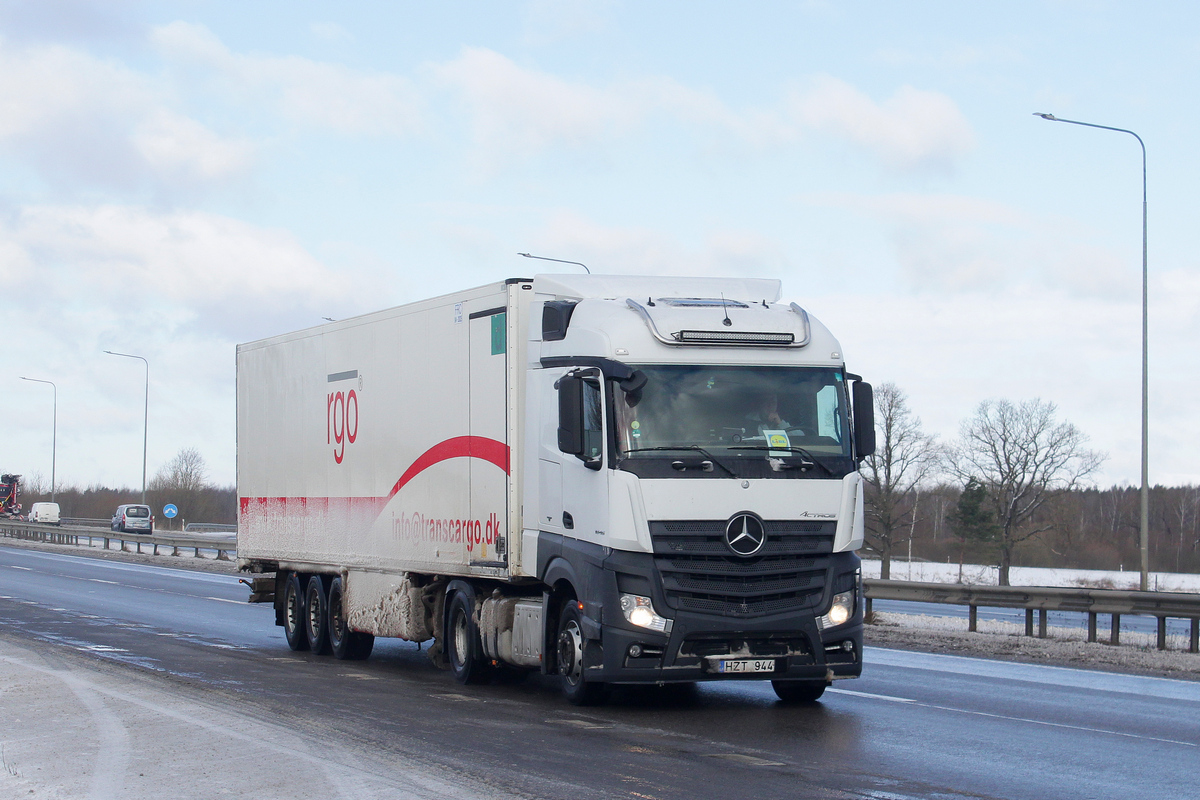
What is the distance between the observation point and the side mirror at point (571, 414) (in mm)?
10953

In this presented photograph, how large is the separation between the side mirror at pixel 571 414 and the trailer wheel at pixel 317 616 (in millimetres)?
6901

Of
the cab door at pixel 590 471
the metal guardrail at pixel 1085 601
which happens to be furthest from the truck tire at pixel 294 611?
the metal guardrail at pixel 1085 601

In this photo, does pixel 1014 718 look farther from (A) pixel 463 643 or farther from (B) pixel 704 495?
(A) pixel 463 643

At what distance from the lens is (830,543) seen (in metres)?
11.0

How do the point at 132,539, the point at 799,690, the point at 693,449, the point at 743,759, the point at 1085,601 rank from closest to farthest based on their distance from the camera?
the point at 743,759
the point at 693,449
the point at 799,690
the point at 1085,601
the point at 132,539

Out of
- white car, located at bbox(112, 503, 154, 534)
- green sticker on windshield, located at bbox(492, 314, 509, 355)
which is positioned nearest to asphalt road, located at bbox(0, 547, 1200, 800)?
green sticker on windshield, located at bbox(492, 314, 509, 355)

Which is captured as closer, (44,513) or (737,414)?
(737,414)

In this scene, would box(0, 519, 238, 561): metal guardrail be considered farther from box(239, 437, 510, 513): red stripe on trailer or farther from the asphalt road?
the asphalt road

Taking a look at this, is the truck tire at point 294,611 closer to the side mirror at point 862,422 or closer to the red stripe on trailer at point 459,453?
the red stripe on trailer at point 459,453

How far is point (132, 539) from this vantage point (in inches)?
2108

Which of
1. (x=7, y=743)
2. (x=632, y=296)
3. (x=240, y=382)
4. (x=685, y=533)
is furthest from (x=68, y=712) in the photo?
(x=240, y=382)

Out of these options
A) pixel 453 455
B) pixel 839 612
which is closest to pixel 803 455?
pixel 839 612

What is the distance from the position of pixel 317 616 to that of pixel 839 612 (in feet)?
27.1

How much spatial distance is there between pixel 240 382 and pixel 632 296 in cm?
897
